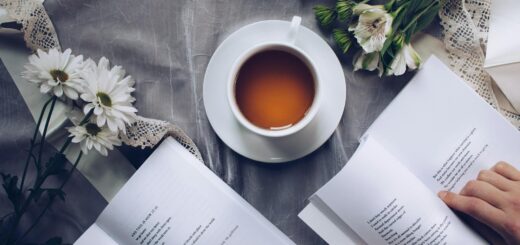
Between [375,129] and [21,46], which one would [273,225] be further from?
[21,46]

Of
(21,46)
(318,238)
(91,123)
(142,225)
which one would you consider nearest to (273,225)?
(318,238)

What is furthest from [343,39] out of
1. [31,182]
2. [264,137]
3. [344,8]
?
[31,182]

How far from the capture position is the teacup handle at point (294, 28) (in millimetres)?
659

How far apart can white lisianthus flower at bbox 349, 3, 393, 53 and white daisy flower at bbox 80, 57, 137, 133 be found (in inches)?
13.8

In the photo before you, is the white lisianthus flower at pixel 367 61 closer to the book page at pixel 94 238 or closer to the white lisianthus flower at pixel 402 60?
the white lisianthus flower at pixel 402 60

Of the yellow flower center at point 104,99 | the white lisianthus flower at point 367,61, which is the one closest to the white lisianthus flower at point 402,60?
the white lisianthus flower at point 367,61

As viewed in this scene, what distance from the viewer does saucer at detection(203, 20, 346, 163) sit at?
0.70 metres

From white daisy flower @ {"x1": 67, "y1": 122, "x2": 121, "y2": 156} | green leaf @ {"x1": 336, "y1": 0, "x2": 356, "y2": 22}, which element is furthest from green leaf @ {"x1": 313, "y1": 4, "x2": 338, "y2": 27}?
white daisy flower @ {"x1": 67, "y1": 122, "x2": 121, "y2": 156}

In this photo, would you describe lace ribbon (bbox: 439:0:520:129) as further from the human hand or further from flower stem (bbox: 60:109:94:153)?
flower stem (bbox: 60:109:94:153)

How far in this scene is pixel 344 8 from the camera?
69 cm

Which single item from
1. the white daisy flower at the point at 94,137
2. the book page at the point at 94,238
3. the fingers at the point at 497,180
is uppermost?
the fingers at the point at 497,180

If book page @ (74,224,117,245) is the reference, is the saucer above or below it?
above

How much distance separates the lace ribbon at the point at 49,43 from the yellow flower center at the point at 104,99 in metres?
0.05

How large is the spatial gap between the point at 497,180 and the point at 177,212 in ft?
1.62
